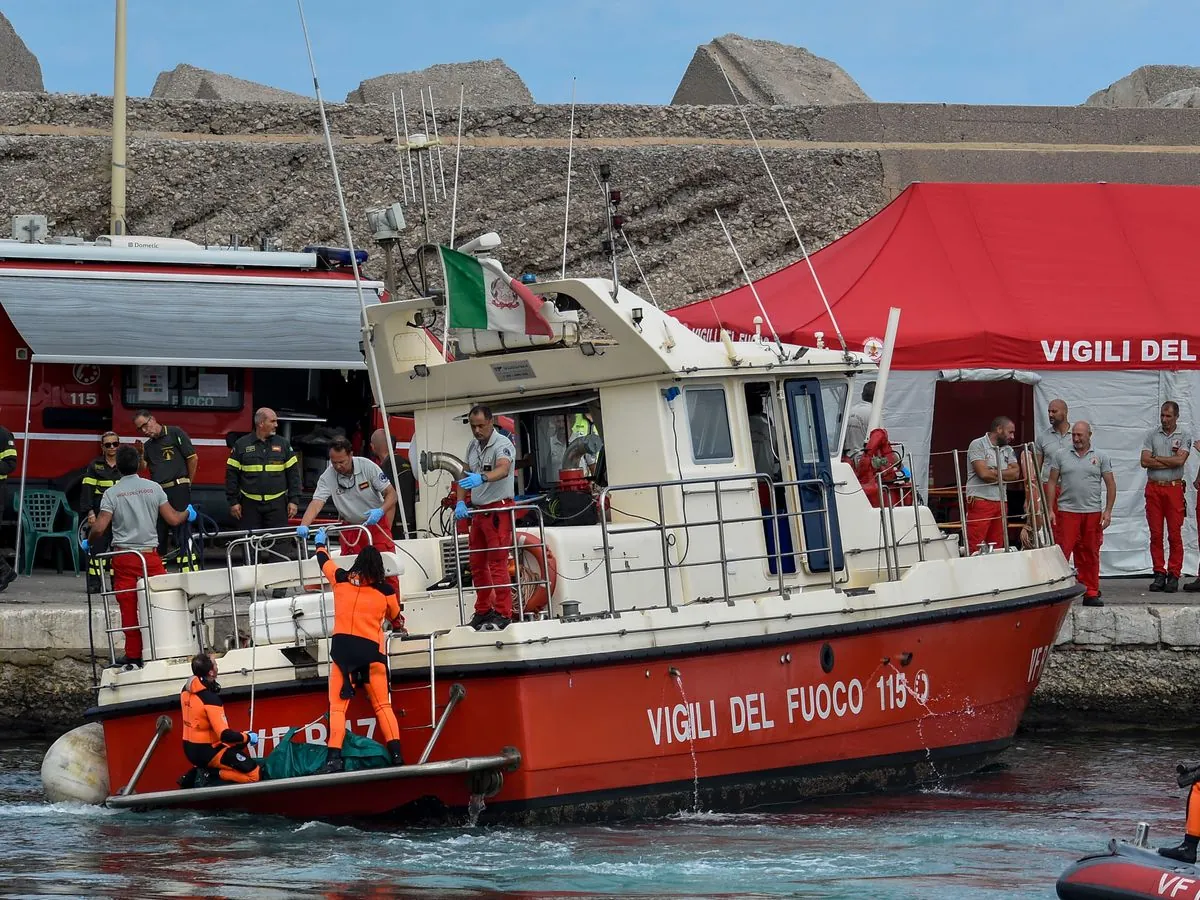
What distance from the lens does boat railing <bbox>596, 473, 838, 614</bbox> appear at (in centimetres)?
904

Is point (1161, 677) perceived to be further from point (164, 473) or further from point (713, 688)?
point (164, 473)

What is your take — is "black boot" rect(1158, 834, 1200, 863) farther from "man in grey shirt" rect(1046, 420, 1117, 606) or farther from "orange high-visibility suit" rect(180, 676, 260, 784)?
"man in grey shirt" rect(1046, 420, 1117, 606)

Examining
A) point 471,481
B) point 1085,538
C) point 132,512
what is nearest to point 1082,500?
point 1085,538

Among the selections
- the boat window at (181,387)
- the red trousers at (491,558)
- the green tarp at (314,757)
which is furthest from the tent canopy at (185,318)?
the green tarp at (314,757)

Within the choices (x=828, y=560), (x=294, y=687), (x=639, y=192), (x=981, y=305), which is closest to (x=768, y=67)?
(x=639, y=192)

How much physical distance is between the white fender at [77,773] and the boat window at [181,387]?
588 centimetres

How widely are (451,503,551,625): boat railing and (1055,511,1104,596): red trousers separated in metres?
5.08

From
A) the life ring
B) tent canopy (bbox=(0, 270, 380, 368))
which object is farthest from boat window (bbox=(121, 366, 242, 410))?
the life ring

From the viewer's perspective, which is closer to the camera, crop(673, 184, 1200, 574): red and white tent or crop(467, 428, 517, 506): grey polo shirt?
crop(467, 428, 517, 506): grey polo shirt

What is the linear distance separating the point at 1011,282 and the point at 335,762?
322 inches

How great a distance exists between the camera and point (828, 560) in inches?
398

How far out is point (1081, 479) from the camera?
12.8 metres

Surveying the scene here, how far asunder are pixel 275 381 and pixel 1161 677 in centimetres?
Answer: 774

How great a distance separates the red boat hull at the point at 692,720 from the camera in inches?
341
